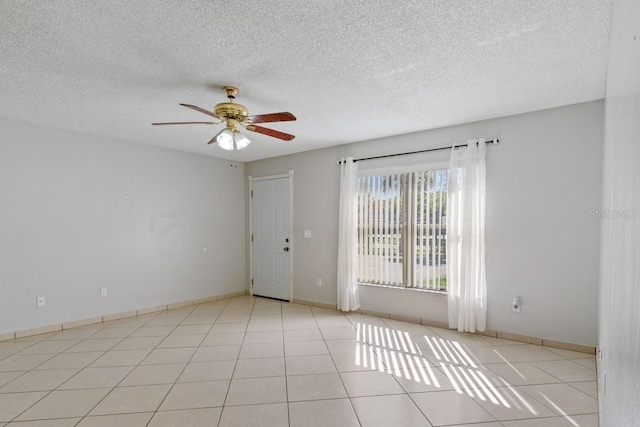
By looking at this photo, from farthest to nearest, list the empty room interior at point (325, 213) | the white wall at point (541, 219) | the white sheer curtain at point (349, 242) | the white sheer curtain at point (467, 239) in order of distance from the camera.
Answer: the white sheer curtain at point (349, 242), the white sheer curtain at point (467, 239), the white wall at point (541, 219), the empty room interior at point (325, 213)

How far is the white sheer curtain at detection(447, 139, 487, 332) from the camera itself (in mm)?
3693

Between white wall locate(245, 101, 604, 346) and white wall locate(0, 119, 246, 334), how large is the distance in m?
3.49

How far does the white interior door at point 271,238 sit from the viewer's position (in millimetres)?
5621

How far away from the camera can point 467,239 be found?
12.3ft

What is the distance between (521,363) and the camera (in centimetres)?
299

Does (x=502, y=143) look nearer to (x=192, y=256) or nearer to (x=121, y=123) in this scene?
(x=121, y=123)

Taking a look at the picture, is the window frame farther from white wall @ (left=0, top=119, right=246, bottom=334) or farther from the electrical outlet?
white wall @ (left=0, top=119, right=246, bottom=334)

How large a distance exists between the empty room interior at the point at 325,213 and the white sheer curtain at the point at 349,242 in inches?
1.2

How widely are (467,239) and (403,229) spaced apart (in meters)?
0.83

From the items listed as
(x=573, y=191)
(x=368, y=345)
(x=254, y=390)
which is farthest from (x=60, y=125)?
(x=573, y=191)

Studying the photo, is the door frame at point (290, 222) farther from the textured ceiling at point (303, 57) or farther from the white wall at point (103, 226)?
the textured ceiling at point (303, 57)

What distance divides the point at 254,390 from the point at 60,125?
3.81 m

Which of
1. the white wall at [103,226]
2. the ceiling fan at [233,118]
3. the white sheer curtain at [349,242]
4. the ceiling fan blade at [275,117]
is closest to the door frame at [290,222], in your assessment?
the white wall at [103,226]

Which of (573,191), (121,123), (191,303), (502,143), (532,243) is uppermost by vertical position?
(121,123)
